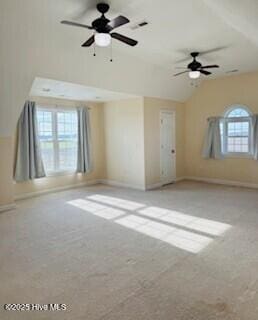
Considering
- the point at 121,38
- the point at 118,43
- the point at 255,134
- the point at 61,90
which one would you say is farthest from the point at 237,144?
the point at 121,38

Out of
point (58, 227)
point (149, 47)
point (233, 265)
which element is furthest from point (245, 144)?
point (58, 227)

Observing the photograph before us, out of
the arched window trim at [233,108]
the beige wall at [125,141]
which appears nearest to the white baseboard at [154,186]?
the beige wall at [125,141]

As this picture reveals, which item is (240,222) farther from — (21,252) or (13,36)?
(13,36)

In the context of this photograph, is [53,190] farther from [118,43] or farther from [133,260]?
[133,260]

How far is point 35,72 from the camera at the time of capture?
433 cm

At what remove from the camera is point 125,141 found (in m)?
7.37

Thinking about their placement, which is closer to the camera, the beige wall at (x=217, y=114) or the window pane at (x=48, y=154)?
the window pane at (x=48, y=154)

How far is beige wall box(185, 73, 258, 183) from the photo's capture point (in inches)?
276

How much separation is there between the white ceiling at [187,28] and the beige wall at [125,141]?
1631mm

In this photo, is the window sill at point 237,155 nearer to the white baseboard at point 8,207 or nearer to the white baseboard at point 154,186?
the white baseboard at point 154,186

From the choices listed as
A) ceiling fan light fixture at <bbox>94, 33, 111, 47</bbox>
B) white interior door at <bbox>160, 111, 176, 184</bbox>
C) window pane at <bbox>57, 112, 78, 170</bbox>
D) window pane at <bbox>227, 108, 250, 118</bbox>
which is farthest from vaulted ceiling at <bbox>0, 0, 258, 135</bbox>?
window pane at <bbox>57, 112, 78, 170</bbox>

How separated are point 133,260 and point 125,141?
4625mm

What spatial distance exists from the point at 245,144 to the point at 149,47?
162 inches

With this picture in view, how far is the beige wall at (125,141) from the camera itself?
22.9 ft
